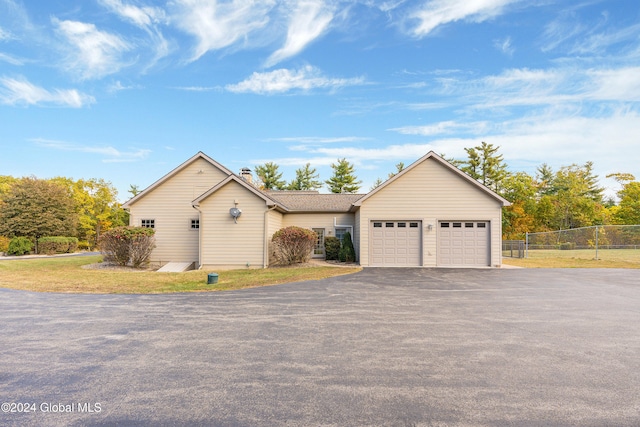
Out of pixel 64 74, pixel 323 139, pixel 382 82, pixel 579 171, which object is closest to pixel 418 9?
pixel 382 82

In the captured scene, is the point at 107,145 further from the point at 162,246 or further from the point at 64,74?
the point at 162,246

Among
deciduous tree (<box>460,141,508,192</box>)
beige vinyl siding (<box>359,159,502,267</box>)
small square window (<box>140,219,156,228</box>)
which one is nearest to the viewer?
beige vinyl siding (<box>359,159,502,267</box>)

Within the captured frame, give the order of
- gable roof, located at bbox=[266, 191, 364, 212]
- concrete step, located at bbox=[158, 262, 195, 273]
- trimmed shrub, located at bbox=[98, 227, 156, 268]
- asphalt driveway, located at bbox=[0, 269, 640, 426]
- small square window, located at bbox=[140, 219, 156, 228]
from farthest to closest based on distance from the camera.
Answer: gable roof, located at bbox=[266, 191, 364, 212]
small square window, located at bbox=[140, 219, 156, 228]
concrete step, located at bbox=[158, 262, 195, 273]
trimmed shrub, located at bbox=[98, 227, 156, 268]
asphalt driveway, located at bbox=[0, 269, 640, 426]

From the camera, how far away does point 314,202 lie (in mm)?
21516

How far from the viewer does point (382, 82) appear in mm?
20969

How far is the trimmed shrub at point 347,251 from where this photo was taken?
60.4 feet

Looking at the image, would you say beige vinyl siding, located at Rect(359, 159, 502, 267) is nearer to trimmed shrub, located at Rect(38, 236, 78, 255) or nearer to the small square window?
the small square window

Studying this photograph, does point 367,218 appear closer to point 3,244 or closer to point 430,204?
point 430,204

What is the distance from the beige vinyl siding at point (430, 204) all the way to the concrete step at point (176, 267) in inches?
367

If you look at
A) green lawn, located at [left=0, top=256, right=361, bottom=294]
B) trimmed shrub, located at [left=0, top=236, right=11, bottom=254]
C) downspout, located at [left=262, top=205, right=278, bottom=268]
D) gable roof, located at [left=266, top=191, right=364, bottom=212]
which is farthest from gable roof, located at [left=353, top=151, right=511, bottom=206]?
trimmed shrub, located at [left=0, top=236, right=11, bottom=254]

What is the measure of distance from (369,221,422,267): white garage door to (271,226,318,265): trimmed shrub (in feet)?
11.4

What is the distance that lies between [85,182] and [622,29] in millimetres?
49402

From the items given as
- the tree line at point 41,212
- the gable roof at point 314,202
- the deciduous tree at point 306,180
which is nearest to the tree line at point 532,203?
the deciduous tree at point 306,180

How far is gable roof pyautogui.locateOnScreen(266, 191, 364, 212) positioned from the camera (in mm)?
20047
